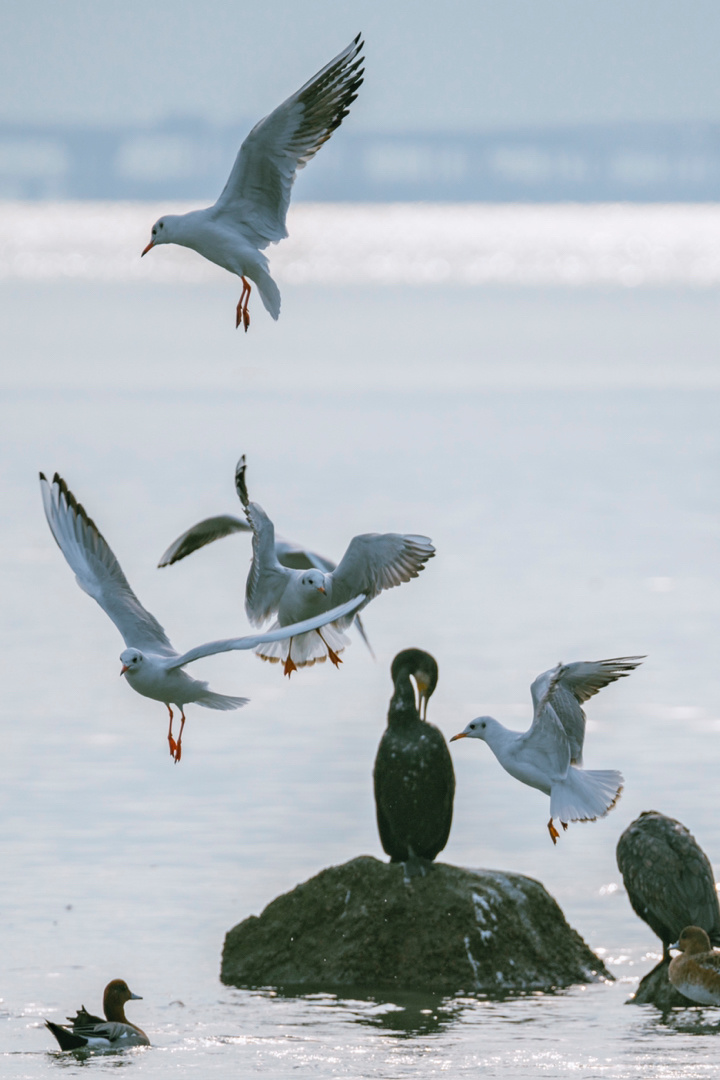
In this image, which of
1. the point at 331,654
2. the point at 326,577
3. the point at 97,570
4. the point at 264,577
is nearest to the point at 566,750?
the point at 331,654

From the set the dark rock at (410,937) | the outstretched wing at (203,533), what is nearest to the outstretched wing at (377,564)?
the outstretched wing at (203,533)

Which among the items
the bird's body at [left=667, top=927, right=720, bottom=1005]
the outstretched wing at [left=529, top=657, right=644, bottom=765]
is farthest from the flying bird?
the bird's body at [left=667, top=927, right=720, bottom=1005]

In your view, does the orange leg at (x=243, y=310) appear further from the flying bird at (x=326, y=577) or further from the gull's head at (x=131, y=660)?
the gull's head at (x=131, y=660)

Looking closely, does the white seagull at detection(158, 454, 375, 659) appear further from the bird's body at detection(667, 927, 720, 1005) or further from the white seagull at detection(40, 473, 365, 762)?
the bird's body at detection(667, 927, 720, 1005)

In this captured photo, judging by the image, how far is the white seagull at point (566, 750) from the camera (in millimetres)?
11688

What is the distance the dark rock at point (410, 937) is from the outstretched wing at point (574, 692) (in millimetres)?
1110

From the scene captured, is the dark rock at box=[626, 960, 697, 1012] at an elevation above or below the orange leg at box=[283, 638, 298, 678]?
below

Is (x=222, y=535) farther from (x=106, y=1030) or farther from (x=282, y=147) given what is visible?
(x=106, y=1030)

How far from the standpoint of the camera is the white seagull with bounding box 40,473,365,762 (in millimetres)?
11328

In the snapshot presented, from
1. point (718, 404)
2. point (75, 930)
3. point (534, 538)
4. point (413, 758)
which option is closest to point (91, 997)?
point (75, 930)

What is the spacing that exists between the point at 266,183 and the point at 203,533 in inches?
91.1

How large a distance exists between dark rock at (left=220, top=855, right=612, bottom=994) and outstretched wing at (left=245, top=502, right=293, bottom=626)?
5.02 feet

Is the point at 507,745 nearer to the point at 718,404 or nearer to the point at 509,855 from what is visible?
the point at 509,855

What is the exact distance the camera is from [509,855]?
14500mm
